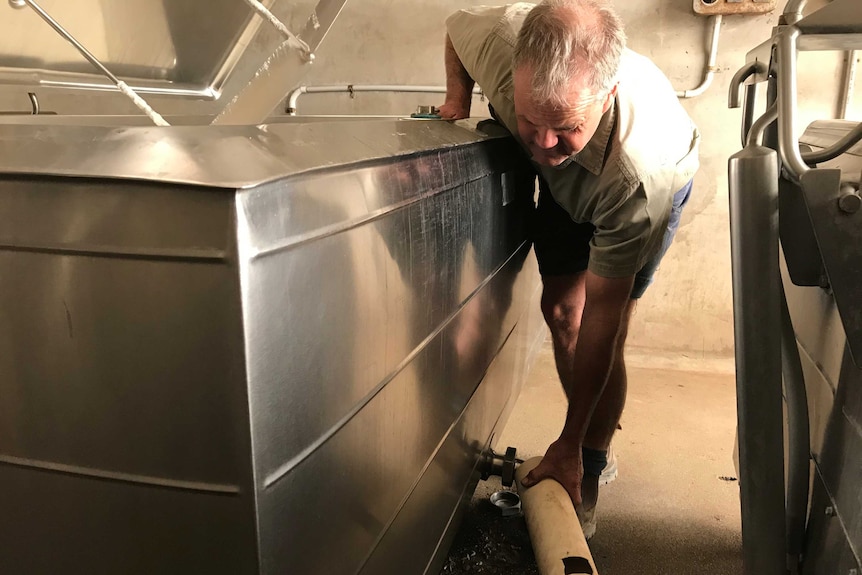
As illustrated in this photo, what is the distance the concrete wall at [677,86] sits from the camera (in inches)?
80.0

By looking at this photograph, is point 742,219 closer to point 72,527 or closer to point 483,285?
point 483,285

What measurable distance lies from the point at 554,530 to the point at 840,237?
26.6 inches

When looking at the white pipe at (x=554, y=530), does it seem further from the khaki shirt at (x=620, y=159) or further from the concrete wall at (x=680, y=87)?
the concrete wall at (x=680, y=87)

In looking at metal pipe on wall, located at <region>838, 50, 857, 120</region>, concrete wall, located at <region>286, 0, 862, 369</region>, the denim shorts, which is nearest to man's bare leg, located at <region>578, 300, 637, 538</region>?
the denim shorts

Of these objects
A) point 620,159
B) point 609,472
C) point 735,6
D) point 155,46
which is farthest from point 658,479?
point 155,46

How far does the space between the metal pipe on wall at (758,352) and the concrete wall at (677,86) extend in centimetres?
156

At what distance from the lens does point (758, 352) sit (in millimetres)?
713

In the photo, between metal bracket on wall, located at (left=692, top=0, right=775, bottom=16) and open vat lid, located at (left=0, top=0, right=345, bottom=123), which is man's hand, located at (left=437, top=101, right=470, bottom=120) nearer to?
open vat lid, located at (left=0, top=0, right=345, bottom=123)

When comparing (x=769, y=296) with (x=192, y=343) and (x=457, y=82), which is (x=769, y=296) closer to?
(x=192, y=343)

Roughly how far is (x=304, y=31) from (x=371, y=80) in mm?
894

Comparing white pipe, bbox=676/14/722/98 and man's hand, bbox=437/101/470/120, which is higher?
white pipe, bbox=676/14/722/98

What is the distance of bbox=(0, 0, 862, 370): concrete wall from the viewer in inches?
80.0

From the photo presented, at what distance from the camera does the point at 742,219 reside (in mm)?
687

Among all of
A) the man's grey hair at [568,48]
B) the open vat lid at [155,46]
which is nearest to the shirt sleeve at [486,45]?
the man's grey hair at [568,48]
